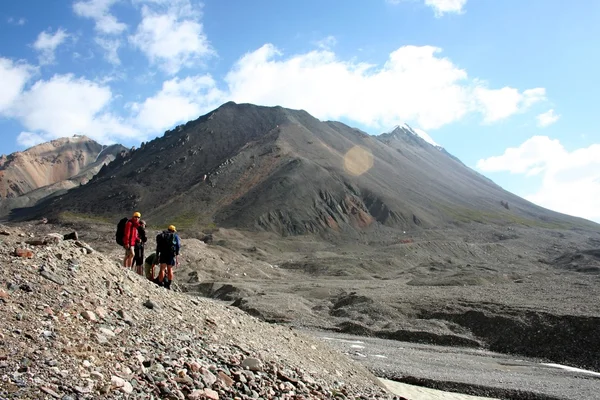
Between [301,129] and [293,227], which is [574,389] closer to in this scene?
[293,227]

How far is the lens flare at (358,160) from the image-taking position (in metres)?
148

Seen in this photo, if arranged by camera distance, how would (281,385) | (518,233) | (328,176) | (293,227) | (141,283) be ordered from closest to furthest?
(281,385) → (141,283) → (293,227) → (518,233) → (328,176)

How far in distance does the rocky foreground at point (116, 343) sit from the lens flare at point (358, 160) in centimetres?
13142

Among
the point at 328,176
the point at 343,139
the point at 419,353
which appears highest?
the point at 343,139

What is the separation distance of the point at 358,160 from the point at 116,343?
154 meters

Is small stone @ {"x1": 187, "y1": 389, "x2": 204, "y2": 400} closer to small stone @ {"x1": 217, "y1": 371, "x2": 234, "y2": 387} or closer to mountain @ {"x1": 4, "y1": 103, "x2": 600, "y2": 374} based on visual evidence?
small stone @ {"x1": 217, "y1": 371, "x2": 234, "y2": 387}

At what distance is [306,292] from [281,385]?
133 feet

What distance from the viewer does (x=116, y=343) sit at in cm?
966

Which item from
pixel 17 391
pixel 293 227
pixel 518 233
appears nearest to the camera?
pixel 17 391

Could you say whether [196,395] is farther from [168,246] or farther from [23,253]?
[168,246]

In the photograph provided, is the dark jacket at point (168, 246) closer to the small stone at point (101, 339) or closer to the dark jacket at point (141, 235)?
the dark jacket at point (141, 235)

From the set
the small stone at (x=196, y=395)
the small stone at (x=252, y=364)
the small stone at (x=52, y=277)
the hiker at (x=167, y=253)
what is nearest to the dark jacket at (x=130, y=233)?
the hiker at (x=167, y=253)

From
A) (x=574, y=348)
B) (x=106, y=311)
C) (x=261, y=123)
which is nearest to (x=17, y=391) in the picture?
(x=106, y=311)

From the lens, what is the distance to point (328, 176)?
13438 cm
